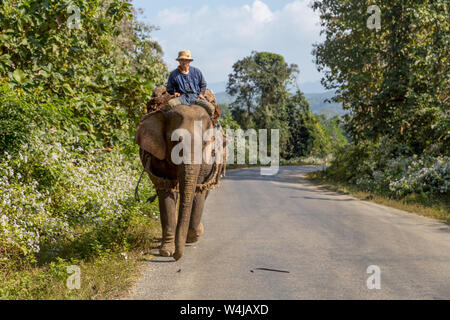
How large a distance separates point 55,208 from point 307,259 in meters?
4.79

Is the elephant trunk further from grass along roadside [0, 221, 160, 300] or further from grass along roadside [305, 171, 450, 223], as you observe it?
grass along roadside [305, 171, 450, 223]

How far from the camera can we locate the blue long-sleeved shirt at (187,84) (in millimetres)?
7543

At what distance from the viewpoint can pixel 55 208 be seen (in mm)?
8727

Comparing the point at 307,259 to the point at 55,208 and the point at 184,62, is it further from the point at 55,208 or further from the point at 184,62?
the point at 55,208

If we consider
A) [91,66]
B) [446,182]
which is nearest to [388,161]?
[446,182]

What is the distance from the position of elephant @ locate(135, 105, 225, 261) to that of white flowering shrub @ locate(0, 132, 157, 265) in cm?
82

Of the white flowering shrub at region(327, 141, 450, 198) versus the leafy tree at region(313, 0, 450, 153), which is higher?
the leafy tree at region(313, 0, 450, 153)

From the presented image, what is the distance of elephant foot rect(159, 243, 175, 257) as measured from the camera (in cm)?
700

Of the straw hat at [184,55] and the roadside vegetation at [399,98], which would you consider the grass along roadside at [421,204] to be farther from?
the straw hat at [184,55]

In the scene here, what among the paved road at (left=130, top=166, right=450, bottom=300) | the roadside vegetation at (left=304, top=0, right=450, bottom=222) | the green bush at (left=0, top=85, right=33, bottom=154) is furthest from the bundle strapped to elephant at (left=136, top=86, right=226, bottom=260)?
the roadside vegetation at (left=304, top=0, right=450, bottom=222)

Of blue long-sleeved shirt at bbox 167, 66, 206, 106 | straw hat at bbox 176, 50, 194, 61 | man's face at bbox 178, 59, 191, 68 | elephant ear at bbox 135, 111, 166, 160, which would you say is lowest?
elephant ear at bbox 135, 111, 166, 160

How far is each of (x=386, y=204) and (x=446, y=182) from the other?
1974 mm

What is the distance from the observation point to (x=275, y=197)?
15.5 meters

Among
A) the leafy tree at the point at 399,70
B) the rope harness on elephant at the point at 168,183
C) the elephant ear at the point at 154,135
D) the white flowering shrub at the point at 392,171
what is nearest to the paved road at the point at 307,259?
the rope harness on elephant at the point at 168,183
